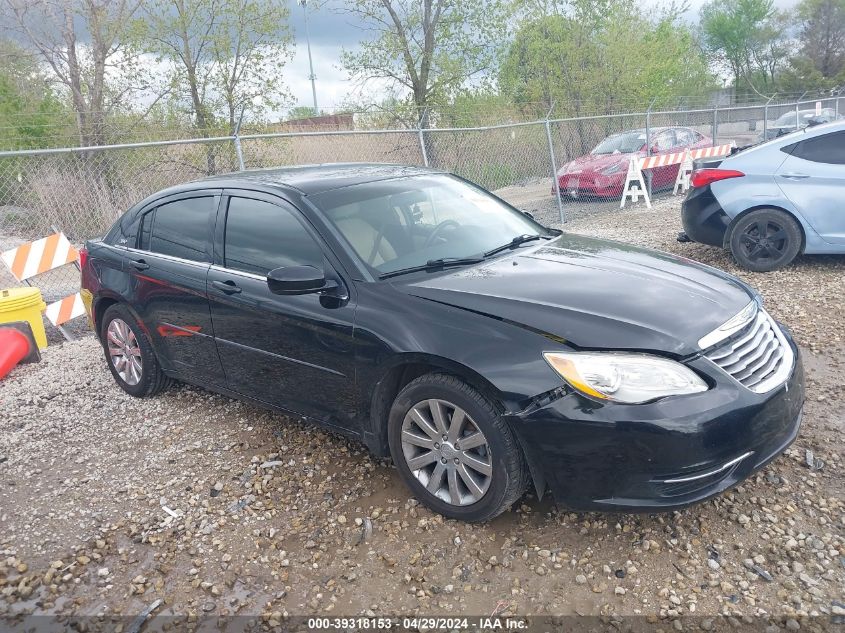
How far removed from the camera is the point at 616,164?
13.0 metres

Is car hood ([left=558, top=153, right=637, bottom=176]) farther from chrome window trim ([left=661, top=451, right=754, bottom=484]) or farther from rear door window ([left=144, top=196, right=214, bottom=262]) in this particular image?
chrome window trim ([left=661, top=451, right=754, bottom=484])

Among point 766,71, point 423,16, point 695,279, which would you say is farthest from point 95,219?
point 766,71

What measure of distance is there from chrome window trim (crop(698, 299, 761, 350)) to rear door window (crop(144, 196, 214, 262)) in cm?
292

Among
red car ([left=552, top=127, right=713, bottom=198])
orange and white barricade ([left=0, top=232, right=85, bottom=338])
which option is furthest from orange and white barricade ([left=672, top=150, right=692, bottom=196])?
orange and white barricade ([left=0, top=232, right=85, bottom=338])

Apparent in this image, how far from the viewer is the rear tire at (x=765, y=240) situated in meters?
6.76

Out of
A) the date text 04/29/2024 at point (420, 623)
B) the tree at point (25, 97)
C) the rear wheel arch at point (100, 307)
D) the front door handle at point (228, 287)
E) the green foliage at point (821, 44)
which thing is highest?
the green foliage at point (821, 44)

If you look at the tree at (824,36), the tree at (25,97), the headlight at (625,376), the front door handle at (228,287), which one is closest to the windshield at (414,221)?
the front door handle at (228,287)

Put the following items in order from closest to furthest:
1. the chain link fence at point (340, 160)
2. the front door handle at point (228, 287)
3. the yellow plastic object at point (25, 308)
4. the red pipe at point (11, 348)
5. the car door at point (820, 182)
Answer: the front door handle at point (228, 287)
the red pipe at point (11, 348)
the yellow plastic object at point (25, 308)
the car door at point (820, 182)
the chain link fence at point (340, 160)

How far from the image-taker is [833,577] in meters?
2.56

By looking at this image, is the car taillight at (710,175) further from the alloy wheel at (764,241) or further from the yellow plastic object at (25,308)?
the yellow plastic object at (25,308)

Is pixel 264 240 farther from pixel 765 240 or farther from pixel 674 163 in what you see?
pixel 674 163

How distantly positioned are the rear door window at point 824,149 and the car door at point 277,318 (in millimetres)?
5782

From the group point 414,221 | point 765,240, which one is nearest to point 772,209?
point 765,240

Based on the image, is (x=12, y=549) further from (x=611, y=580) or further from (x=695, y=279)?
(x=695, y=279)
